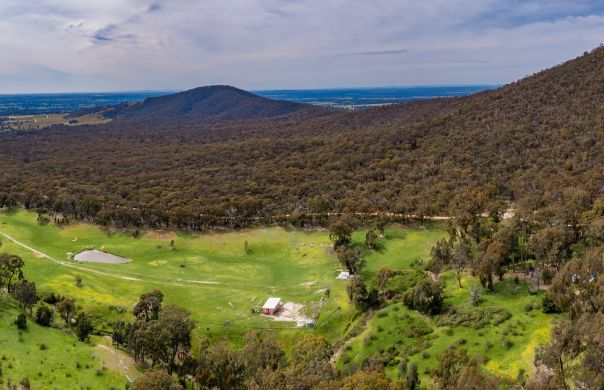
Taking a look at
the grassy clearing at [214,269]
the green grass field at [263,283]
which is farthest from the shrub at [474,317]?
the grassy clearing at [214,269]

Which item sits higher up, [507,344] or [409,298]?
Answer: [507,344]

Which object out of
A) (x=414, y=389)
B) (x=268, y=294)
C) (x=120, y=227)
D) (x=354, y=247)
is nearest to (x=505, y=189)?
(x=354, y=247)

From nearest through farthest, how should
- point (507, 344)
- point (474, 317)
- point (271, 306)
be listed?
point (507, 344) → point (474, 317) → point (271, 306)

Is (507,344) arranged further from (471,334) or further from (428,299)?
(428,299)

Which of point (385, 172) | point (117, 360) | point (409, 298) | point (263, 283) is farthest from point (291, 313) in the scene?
point (385, 172)

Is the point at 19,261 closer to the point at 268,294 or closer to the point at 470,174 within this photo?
the point at 268,294

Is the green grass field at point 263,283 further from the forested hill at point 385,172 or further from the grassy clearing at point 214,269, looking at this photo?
the forested hill at point 385,172
